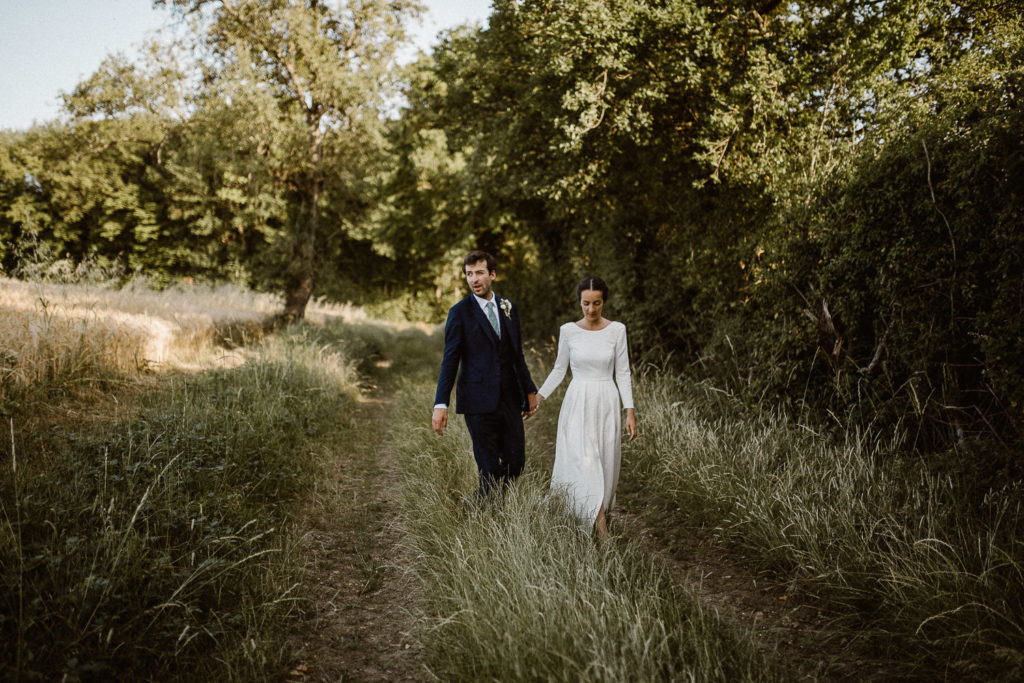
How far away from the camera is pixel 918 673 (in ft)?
8.52

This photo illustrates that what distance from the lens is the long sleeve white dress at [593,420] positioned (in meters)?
3.92

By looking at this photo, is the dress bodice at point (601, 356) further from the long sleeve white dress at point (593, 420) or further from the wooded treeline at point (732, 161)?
the wooded treeline at point (732, 161)

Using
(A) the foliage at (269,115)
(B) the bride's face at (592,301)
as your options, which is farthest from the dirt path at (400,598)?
(A) the foliage at (269,115)

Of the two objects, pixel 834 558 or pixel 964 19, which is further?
pixel 964 19

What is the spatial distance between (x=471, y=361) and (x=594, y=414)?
3.40 feet

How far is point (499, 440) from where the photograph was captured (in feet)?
13.6

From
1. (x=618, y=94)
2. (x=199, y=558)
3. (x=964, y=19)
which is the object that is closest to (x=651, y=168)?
(x=618, y=94)

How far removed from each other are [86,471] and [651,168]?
8349 mm

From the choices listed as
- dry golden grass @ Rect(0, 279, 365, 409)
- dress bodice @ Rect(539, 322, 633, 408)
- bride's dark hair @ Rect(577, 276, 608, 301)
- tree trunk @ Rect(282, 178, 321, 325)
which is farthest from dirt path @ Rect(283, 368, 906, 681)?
tree trunk @ Rect(282, 178, 321, 325)

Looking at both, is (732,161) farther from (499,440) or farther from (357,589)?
(357,589)

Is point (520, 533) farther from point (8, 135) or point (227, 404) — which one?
point (8, 135)

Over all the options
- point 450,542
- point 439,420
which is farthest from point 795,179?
point 450,542

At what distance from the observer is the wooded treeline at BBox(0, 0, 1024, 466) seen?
422 centimetres

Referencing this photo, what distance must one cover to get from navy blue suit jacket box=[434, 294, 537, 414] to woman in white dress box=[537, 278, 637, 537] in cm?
51
